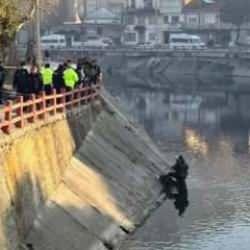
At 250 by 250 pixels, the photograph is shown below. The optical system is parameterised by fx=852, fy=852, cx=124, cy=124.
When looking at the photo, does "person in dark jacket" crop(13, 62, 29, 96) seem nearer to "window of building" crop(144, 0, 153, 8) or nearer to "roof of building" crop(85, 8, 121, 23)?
"window of building" crop(144, 0, 153, 8)

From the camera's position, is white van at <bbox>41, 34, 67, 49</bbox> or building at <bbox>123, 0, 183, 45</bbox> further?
building at <bbox>123, 0, 183, 45</bbox>

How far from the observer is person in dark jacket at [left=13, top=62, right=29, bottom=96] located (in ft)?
96.9

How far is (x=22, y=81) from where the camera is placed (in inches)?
1171

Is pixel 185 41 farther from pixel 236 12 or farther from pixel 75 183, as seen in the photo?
pixel 75 183

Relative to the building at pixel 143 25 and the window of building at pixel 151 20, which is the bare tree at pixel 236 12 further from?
the window of building at pixel 151 20

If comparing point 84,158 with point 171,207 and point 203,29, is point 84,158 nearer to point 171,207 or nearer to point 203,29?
point 171,207

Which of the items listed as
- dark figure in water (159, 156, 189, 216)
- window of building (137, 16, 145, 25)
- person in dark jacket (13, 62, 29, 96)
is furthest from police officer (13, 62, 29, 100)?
window of building (137, 16, 145, 25)

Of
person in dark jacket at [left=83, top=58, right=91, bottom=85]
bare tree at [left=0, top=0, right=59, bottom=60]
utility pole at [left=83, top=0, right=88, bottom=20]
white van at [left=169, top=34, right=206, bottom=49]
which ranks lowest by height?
white van at [left=169, top=34, right=206, bottom=49]

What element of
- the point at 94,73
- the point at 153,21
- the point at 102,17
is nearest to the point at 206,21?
the point at 153,21

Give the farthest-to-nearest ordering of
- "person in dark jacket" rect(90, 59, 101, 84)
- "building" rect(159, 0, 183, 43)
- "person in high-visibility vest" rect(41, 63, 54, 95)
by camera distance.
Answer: "building" rect(159, 0, 183, 43) → "person in dark jacket" rect(90, 59, 101, 84) → "person in high-visibility vest" rect(41, 63, 54, 95)

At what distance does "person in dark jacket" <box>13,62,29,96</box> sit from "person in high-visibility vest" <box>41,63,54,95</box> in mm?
771

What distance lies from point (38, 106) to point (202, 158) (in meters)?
19.1

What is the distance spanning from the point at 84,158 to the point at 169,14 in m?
105

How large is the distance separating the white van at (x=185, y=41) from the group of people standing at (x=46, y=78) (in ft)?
259
